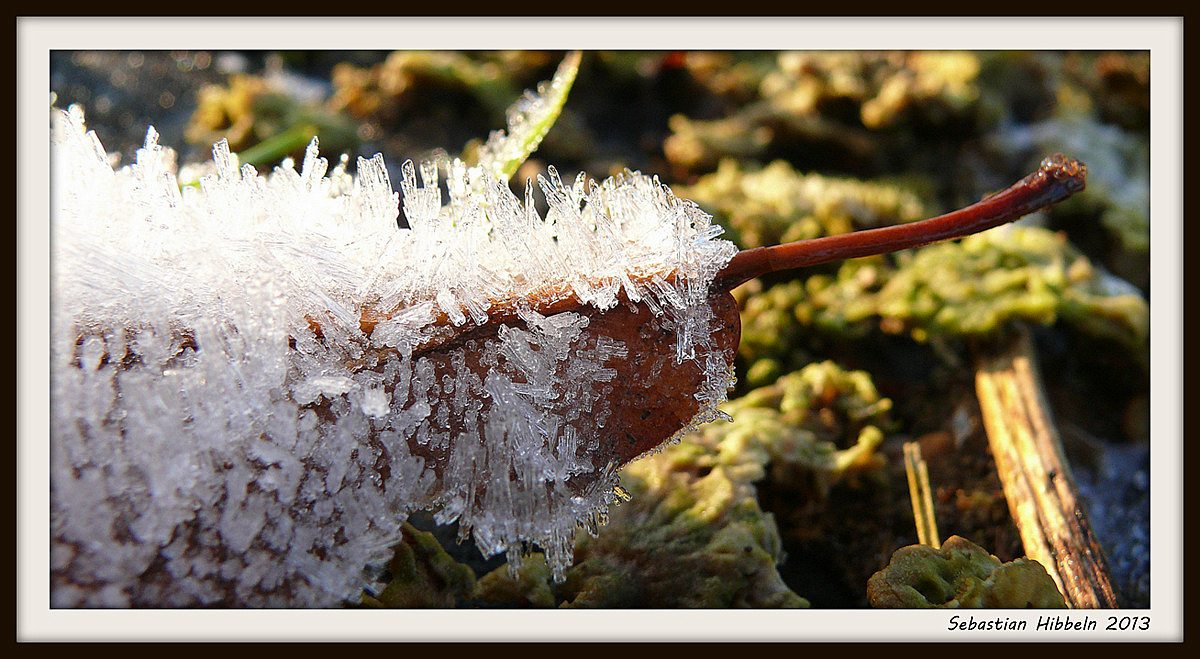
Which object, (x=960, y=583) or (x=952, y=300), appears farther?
(x=952, y=300)

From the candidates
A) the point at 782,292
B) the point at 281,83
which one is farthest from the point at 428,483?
the point at 281,83

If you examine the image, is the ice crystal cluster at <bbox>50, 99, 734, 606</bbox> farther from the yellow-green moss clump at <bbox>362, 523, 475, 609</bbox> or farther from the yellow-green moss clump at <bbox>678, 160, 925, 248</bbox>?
the yellow-green moss clump at <bbox>678, 160, 925, 248</bbox>

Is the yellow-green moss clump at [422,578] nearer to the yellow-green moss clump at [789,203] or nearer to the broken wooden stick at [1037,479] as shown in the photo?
the broken wooden stick at [1037,479]

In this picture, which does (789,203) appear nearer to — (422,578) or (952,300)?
(952,300)

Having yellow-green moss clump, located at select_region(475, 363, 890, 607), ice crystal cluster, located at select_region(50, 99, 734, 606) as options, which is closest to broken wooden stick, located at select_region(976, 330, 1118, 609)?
yellow-green moss clump, located at select_region(475, 363, 890, 607)

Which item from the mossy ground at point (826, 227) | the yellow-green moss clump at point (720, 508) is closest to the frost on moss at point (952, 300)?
the mossy ground at point (826, 227)

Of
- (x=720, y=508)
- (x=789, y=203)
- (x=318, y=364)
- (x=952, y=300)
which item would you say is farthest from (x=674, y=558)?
(x=789, y=203)
